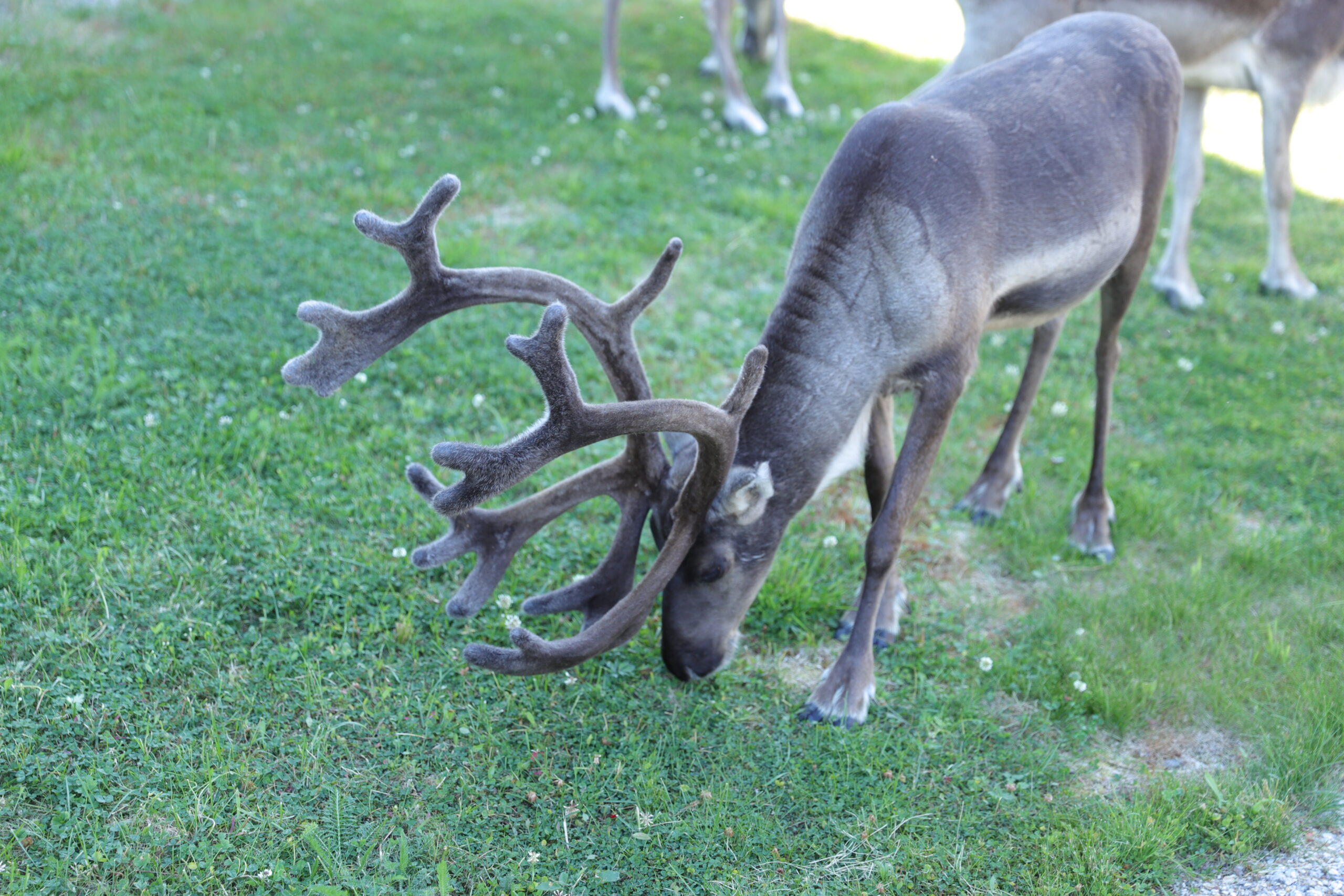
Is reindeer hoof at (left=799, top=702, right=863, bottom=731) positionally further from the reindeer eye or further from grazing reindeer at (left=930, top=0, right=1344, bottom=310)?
grazing reindeer at (left=930, top=0, right=1344, bottom=310)

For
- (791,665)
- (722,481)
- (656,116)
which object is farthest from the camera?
(656,116)

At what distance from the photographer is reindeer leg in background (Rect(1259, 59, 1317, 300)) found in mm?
6508

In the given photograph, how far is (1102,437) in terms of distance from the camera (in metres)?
4.72

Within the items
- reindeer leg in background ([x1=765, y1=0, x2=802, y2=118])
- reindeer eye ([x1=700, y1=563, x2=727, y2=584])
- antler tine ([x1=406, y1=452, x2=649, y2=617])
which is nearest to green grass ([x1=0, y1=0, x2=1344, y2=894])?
antler tine ([x1=406, y1=452, x2=649, y2=617])

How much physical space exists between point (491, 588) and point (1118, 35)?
3362 mm

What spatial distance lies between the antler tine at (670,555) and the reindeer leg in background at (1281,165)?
515cm

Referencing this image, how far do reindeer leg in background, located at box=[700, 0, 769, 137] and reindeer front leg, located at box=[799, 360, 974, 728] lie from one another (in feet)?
17.8

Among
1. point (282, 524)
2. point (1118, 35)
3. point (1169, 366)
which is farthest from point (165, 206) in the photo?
point (1169, 366)

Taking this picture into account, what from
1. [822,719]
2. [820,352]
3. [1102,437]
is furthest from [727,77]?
[822,719]

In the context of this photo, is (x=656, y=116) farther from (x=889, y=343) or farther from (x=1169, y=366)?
(x=889, y=343)

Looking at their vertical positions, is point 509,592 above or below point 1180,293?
above

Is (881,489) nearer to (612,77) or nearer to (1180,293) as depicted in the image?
(1180,293)

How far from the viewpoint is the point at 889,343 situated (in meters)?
3.53

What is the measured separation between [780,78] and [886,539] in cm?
651
